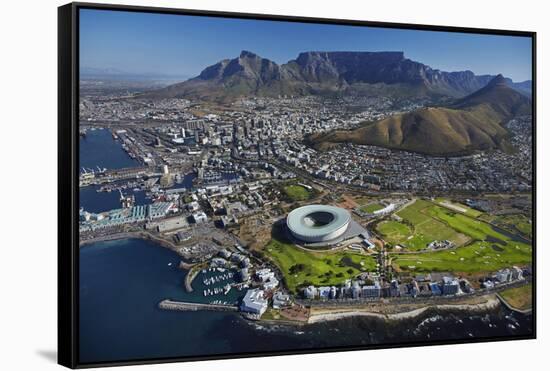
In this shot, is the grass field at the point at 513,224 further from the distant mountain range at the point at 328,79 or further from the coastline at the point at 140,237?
the coastline at the point at 140,237

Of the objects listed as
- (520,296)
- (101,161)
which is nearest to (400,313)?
(520,296)

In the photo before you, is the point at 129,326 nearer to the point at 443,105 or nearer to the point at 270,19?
the point at 270,19

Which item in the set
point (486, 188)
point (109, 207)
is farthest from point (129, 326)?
point (486, 188)

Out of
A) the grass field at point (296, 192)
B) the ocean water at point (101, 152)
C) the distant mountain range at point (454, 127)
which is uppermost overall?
the distant mountain range at point (454, 127)

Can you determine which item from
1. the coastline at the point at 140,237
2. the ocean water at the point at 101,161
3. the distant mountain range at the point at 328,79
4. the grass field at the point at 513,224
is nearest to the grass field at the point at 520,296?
the grass field at the point at 513,224

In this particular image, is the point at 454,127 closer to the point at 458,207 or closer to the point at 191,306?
the point at 458,207

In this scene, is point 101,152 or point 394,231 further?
point 394,231

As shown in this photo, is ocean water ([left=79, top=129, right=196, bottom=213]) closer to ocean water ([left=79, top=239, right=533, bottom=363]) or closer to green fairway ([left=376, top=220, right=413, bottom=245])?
ocean water ([left=79, top=239, right=533, bottom=363])
